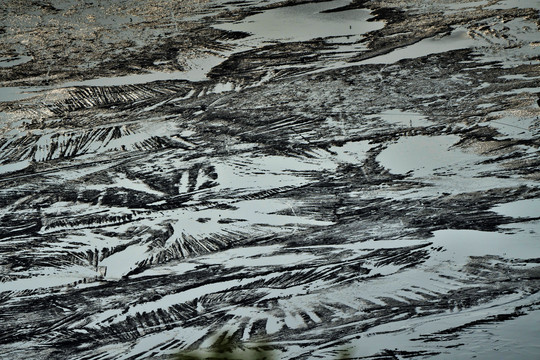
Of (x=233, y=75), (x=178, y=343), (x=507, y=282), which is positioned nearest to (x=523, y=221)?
(x=507, y=282)

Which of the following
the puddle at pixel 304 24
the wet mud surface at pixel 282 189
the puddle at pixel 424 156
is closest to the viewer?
the wet mud surface at pixel 282 189

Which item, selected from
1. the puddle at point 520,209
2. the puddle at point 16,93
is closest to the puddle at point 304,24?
the puddle at point 16,93

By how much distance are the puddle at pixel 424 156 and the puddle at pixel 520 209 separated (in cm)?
30

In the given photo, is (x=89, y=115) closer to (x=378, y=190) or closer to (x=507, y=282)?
(x=378, y=190)

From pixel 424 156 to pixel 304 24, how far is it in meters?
1.90

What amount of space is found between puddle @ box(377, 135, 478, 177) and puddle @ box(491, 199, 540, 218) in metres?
0.30

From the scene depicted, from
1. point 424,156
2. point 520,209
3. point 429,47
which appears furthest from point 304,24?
point 520,209

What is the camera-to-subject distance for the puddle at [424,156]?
2541 mm

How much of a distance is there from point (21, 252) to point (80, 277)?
0.31m

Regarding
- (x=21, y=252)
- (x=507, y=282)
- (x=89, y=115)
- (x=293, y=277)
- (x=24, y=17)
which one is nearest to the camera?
(x=507, y=282)

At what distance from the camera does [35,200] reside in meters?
2.63

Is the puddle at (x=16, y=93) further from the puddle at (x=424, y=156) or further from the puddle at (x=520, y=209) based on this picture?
the puddle at (x=520, y=209)

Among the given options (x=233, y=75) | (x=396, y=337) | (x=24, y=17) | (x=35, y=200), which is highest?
→ (x=24, y=17)

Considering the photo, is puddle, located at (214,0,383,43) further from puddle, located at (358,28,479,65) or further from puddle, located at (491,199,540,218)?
puddle, located at (491,199,540,218)
